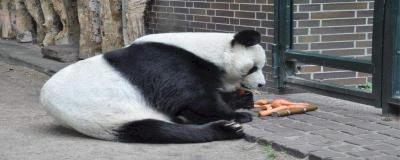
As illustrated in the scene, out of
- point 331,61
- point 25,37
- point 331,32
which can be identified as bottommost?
point 25,37

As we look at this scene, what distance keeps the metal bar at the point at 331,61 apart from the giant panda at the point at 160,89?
102cm

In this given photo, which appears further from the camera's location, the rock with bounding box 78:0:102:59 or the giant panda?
the rock with bounding box 78:0:102:59

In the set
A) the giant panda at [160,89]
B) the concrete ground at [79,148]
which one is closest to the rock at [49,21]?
the concrete ground at [79,148]

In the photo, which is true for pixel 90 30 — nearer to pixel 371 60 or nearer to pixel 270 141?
pixel 371 60

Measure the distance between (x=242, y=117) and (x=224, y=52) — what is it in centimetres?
54

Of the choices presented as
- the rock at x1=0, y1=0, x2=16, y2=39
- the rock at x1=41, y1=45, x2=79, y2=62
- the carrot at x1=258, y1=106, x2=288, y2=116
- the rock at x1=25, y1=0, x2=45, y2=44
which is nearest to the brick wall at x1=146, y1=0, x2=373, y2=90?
the carrot at x1=258, y1=106, x2=288, y2=116

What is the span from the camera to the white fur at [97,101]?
479cm

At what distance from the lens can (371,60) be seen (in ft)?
17.9

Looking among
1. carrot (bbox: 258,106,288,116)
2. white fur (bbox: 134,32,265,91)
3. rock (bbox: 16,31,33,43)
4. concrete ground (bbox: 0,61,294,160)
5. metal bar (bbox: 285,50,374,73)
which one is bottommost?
concrete ground (bbox: 0,61,294,160)

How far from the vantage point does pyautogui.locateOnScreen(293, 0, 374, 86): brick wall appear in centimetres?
631

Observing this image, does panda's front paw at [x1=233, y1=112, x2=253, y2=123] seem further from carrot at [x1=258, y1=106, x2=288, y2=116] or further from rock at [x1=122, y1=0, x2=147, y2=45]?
rock at [x1=122, y1=0, x2=147, y2=45]

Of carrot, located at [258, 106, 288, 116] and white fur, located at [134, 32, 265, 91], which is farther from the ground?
white fur, located at [134, 32, 265, 91]

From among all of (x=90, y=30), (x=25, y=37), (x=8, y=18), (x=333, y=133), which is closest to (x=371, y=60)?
(x=333, y=133)

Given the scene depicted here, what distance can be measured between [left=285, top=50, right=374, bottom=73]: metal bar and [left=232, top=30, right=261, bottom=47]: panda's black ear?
3.70 feet
